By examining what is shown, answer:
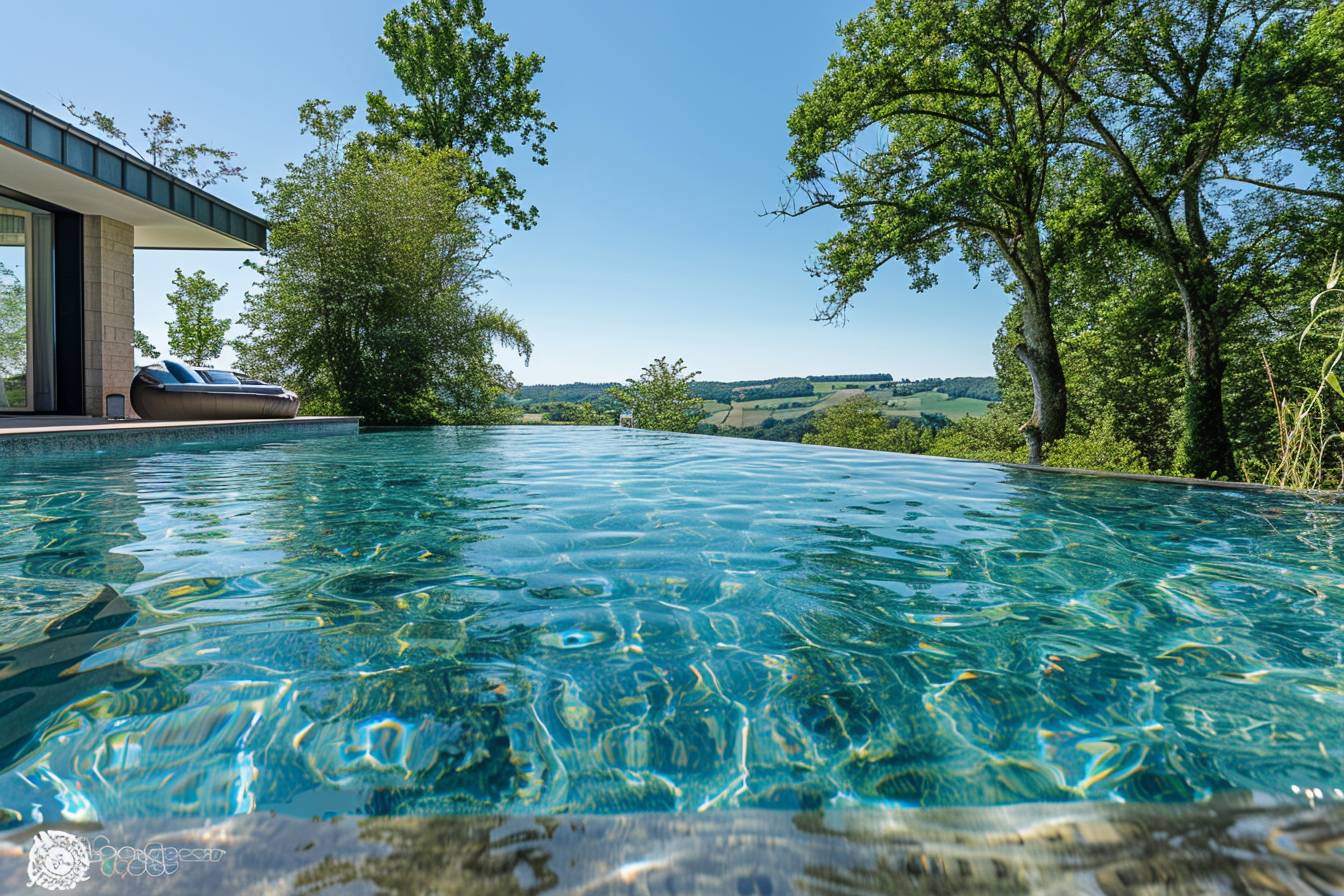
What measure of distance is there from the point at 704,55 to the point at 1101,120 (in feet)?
29.6

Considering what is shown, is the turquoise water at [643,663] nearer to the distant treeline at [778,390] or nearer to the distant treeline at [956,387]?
the distant treeline at [956,387]

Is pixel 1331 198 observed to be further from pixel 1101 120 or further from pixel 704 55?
pixel 704 55

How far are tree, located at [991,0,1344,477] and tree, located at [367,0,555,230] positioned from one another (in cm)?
1463

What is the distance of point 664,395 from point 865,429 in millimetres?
11645

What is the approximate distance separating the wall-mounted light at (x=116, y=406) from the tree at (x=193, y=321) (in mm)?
14683

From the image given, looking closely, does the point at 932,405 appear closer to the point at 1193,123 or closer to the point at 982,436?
the point at 982,436

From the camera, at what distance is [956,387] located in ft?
120

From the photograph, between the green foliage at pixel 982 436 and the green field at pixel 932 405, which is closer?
the green foliage at pixel 982 436

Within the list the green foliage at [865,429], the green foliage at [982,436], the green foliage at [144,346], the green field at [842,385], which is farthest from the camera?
the green field at [842,385]

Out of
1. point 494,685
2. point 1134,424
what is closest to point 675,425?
point 1134,424

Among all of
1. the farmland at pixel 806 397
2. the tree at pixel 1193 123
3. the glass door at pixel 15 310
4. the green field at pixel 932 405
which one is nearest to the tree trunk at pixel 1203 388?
the tree at pixel 1193 123

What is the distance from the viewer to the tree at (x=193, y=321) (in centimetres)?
2234

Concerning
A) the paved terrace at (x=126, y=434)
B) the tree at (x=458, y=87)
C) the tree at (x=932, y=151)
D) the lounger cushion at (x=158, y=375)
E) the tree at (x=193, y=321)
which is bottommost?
the paved terrace at (x=126, y=434)

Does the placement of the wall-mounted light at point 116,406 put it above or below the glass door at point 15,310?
below
